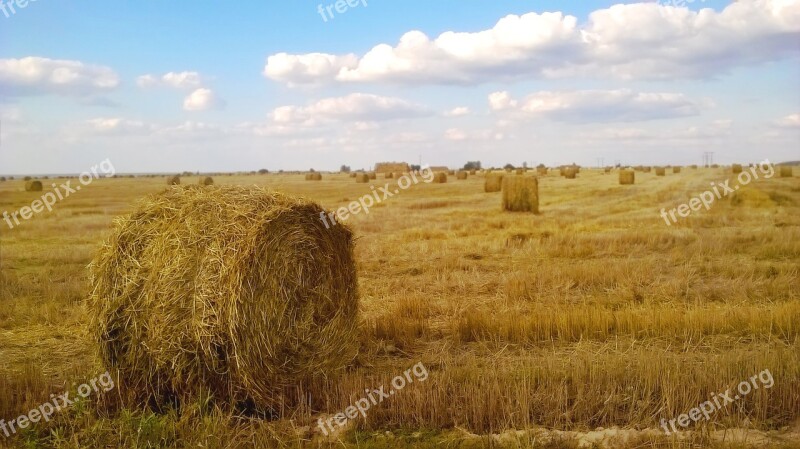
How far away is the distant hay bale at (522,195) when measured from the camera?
73.5ft

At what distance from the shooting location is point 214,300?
5.39 meters

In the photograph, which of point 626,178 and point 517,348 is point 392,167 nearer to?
point 626,178

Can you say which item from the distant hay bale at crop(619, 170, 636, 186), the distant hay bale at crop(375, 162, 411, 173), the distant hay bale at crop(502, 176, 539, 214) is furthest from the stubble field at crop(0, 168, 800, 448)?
the distant hay bale at crop(375, 162, 411, 173)

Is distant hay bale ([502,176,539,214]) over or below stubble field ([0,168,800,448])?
over

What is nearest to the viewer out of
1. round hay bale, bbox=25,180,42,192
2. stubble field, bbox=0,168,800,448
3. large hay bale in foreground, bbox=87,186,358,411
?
stubble field, bbox=0,168,800,448

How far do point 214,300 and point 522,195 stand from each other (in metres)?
18.0

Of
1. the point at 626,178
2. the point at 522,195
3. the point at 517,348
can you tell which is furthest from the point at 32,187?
the point at 517,348

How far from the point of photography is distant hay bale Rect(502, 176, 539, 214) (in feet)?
73.5

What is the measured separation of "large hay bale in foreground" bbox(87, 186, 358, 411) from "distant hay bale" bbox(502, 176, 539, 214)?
16.8 m

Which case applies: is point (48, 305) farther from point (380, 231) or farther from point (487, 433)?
point (380, 231)

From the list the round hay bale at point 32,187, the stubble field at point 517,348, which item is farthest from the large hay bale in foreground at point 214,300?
the round hay bale at point 32,187

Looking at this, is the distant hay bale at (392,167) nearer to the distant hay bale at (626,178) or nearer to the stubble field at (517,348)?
the distant hay bale at (626,178)

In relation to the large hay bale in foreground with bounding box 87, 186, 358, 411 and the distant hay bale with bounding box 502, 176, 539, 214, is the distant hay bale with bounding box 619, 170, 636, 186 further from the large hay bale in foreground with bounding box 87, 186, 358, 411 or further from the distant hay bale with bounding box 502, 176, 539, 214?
the large hay bale in foreground with bounding box 87, 186, 358, 411

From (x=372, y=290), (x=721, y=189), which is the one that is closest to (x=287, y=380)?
(x=372, y=290)
